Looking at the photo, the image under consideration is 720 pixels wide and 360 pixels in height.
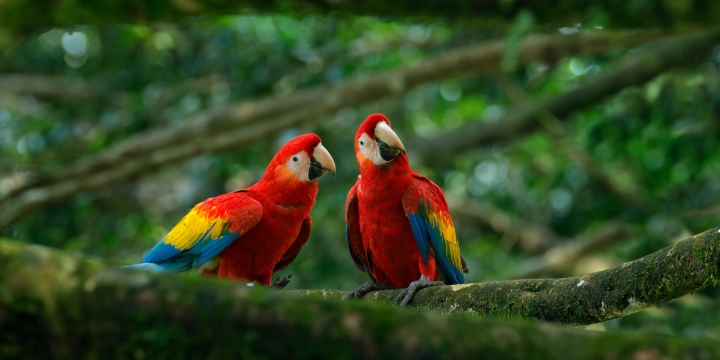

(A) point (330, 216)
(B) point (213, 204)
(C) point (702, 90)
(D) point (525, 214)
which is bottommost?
(D) point (525, 214)

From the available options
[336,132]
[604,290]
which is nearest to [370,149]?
[604,290]

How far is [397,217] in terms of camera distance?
3.32 meters

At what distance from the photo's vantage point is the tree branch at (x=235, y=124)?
5348 millimetres

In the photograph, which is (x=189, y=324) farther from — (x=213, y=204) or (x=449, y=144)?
(x=449, y=144)

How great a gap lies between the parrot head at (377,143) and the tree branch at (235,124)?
220cm

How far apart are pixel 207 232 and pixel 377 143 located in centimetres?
82

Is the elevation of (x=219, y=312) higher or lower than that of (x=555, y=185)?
higher

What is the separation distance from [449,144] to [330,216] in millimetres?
1373

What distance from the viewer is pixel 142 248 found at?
711 centimetres

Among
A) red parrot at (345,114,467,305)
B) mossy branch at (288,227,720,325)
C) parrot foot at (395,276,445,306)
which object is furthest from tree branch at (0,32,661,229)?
mossy branch at (288,227,720,325)

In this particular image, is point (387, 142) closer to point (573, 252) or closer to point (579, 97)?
point (579, 97)

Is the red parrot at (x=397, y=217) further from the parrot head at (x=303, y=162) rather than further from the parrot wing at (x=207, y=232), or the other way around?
the parrot wing at (x=207, y=232)

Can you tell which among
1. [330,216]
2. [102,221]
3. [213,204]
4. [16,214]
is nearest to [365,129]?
[213,204]

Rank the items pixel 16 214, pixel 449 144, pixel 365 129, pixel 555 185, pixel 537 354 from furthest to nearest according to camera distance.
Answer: pixel 555 185
pixel 449 144
pixel 16 214
pixel 365 129
pixel 537 354
